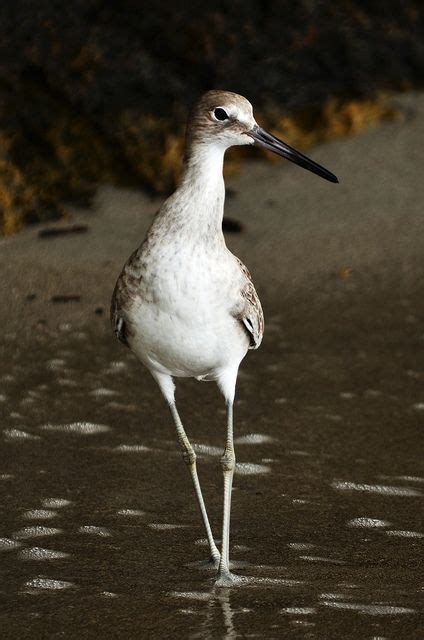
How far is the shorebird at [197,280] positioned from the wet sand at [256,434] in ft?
0.90

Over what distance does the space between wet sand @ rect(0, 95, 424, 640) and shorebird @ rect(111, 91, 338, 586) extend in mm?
275

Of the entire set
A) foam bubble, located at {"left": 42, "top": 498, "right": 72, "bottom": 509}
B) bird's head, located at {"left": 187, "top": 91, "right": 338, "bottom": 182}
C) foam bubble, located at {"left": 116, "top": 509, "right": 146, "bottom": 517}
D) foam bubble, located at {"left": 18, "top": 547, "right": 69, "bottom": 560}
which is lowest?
foam bubble, located at {"left": 18, "top": 547, "right": 69, "bottom": 560}

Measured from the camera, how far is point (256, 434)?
196 inches

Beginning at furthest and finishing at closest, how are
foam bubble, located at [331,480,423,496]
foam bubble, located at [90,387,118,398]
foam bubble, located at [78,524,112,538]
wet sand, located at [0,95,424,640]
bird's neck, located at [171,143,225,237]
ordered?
1. foam bubble, located at [90,387,118,398]
2. foam bubble, located at [331,480,423,496]
3. foam bubble, located at [78,524,112,538]
4. bird's neck, located at [171,143,225,237]
5. wet sand, located at [0,95,424,640]

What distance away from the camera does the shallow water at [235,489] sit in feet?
11.2

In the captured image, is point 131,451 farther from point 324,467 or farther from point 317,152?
point 317,152

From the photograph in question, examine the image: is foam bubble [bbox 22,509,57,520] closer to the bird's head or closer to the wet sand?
the wet sand

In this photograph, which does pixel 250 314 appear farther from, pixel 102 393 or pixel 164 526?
pixel 102 393

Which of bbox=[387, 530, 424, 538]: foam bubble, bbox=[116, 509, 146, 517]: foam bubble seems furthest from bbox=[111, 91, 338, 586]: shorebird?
bbox=[387, 530, 424, 538]: foam bubble

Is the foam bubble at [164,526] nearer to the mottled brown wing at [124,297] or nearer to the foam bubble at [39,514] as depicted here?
the foam bubble at [39,514]

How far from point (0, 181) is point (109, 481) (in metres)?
3.35

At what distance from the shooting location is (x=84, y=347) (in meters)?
5.94

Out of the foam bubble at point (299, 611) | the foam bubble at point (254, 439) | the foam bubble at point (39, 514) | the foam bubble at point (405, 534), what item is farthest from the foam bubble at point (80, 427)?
the foam bubble at point (299, 611)

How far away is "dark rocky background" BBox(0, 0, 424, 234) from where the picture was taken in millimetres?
7625
